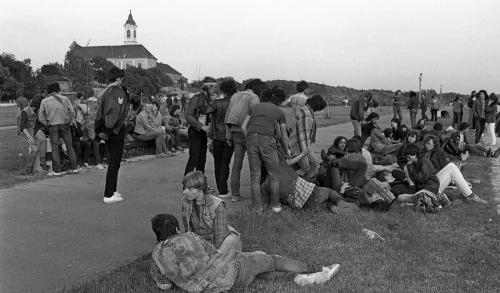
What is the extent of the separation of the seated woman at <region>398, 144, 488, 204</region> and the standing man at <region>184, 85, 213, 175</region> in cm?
292

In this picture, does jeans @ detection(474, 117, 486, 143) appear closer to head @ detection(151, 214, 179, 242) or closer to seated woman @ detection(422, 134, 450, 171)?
seated woman @ detection(422, 134, 450, 171)

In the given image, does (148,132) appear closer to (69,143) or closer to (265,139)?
(69,143)

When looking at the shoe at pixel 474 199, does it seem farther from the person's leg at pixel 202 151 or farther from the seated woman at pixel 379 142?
the person's leg at pixel 202 151

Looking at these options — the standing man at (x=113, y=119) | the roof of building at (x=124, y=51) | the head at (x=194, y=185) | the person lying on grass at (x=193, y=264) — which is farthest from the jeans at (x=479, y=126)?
the roof of building at (x=124, y=51)

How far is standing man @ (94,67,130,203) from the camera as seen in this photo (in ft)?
22.6

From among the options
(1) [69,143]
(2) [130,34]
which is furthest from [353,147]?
(2) [130,34]

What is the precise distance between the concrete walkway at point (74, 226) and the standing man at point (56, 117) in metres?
0.56

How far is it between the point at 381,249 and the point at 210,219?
182 cm

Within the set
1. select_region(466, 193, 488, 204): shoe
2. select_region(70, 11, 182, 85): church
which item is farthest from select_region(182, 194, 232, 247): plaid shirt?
select_region(70, 11, 182, 85): church

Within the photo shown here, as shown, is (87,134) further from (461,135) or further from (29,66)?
→ (29,66)

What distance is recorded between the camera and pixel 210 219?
458cm

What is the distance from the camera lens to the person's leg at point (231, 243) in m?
4.40

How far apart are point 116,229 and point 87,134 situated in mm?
4787

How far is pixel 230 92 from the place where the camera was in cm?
759
